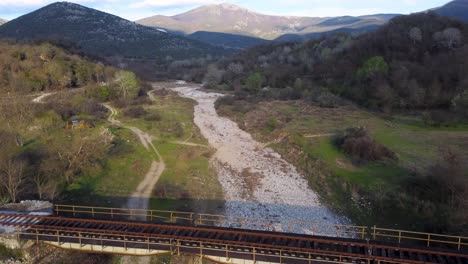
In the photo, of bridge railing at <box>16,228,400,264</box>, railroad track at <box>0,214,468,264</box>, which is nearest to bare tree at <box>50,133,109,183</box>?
railroad track at <box>0,214,468,264</box>

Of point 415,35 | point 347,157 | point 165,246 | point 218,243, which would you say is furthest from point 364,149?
point 415,35

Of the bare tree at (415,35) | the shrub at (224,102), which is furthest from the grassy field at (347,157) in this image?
the bare tree at (415,35)

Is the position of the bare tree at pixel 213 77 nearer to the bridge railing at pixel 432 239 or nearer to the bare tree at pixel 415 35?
the bare tree at pixel 415 35

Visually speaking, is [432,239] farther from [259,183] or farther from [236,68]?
[236,68]

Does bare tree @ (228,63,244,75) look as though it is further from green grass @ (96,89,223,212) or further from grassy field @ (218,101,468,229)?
green grass @ (96,89,223,212)

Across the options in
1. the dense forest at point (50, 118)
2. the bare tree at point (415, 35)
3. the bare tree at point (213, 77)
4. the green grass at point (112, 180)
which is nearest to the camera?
the green grass at point (112, 180)
